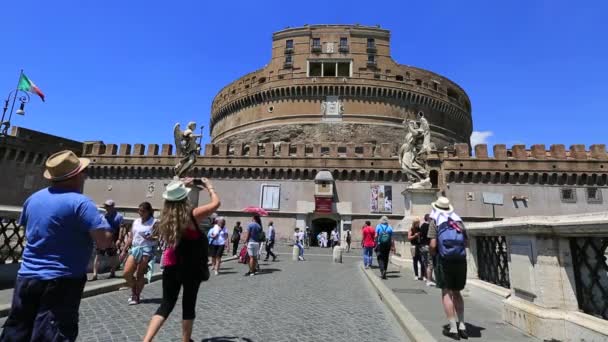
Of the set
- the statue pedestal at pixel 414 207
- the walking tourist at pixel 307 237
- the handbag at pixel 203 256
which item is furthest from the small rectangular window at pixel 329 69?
the handbag at pixel 203 256

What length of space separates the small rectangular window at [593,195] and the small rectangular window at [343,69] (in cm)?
2504

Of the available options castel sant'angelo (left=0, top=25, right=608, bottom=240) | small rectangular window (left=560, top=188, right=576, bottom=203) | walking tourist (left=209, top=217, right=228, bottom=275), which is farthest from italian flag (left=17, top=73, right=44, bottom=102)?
small rectangular window (left=560, top=188, right=576, bottom=203)

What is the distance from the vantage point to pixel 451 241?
3973 mm

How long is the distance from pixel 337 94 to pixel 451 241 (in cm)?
3636

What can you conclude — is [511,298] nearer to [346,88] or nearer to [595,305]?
[595,305]

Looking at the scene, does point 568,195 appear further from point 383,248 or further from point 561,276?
Result: point 561,276

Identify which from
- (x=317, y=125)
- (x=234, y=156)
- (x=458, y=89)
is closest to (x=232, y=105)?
(x=317, y=125)

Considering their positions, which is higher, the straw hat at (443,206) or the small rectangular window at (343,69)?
the small rectangular window at (343,69)

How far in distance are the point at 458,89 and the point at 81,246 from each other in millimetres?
49665

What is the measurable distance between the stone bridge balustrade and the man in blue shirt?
3.87 meters

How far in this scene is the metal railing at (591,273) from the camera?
3202 mm

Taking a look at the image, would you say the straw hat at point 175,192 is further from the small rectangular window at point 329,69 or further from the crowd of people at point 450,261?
the small rectangular window at point 329,69

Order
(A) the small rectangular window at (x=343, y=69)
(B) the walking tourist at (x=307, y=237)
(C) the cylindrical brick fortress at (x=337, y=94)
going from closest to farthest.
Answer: (B) the walking tourist at (x=307, y=237) < (C) the cylindrical brick fortress at (x=337, y=94) < (A) the small rectangular window at (x=343, y=69)

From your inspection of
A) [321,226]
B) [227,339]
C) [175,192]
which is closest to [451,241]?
[227,339]
